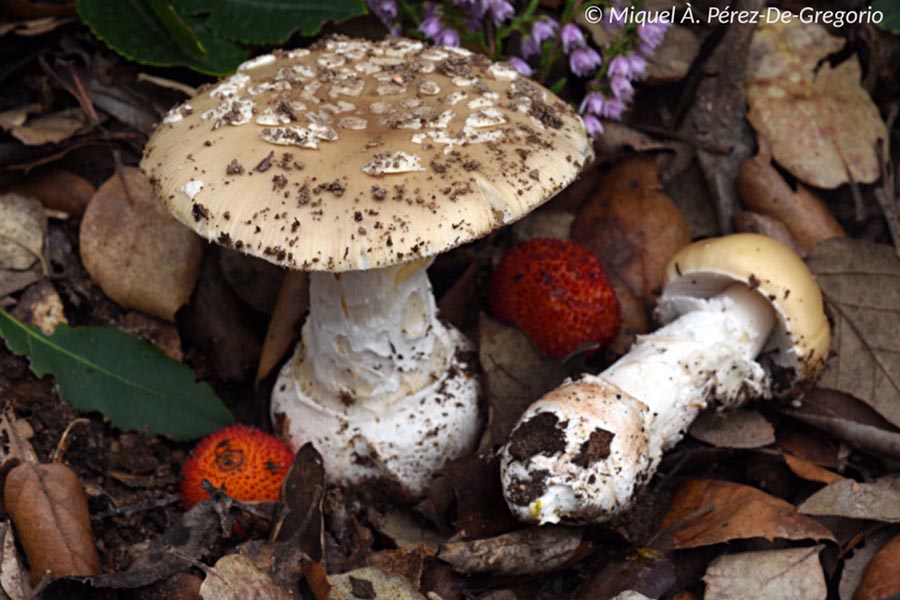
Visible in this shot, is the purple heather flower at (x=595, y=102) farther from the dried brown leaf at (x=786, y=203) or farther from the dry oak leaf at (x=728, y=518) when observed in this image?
the dry oak leaf at (x=728, y=518)

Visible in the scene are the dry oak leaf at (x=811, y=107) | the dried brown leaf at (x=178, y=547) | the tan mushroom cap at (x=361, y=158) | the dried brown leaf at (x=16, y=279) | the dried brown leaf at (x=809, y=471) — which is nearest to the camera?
the tan mushroom cap at (x=361, y=158)

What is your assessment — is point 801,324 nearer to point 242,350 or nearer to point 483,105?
point 483,105

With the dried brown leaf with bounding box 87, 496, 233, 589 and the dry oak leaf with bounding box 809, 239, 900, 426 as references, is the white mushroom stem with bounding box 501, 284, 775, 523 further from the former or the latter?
the dried brown leaf with bounding box 87, 496, 233, 589

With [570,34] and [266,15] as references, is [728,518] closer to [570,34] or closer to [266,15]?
[570,34]

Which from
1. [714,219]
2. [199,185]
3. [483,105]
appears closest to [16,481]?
→ [199,185]

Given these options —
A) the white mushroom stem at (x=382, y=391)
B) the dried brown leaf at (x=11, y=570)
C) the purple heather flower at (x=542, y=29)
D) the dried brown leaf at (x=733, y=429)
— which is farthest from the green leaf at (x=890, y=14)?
the dried brown leaf at (x=11, y=570)

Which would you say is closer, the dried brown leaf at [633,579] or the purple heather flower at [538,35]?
the dried brown leaf at [633,579]

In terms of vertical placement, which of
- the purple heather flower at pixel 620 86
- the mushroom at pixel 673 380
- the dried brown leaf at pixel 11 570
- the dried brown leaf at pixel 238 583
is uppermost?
the purple heather flower at pixel 620 86
